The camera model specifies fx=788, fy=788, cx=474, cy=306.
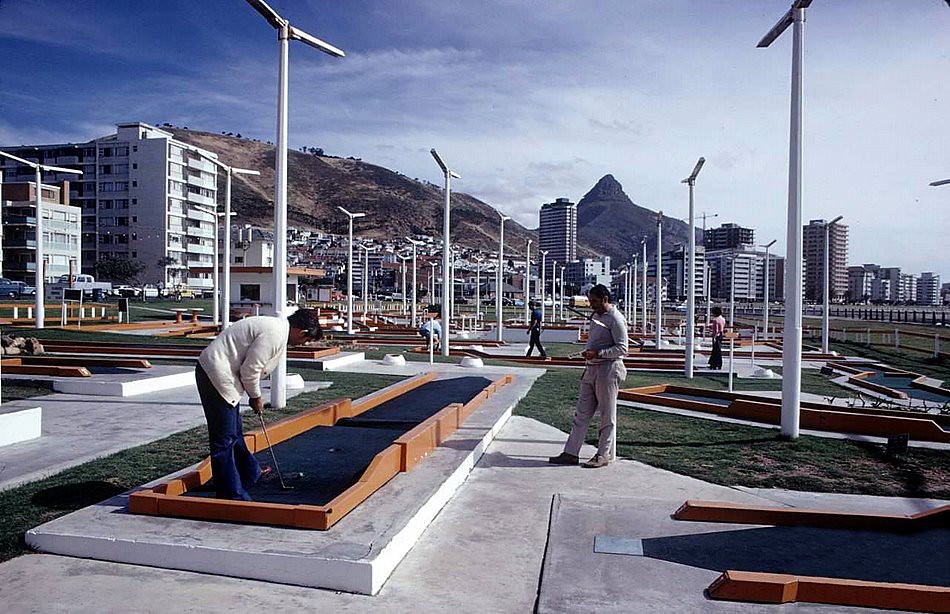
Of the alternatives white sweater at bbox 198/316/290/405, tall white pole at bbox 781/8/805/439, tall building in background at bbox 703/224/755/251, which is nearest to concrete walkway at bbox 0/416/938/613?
white sweater at bbox 198/316/290/405

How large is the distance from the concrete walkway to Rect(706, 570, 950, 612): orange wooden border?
0.07m

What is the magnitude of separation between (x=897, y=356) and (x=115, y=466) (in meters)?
30.8

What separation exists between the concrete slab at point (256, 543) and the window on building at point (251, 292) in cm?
3616

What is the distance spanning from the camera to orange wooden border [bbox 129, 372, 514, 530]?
5.36 metres

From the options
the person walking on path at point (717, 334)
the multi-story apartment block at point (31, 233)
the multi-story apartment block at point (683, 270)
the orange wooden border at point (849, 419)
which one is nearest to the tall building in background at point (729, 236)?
the multi-story apartment block at point (683, 270)

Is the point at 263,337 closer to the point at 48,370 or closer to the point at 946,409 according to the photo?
the point at 48,370

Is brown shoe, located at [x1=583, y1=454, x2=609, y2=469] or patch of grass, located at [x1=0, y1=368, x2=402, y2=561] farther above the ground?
patch of grass, located at [x1=0, y1=368, x2=402, y2=561]

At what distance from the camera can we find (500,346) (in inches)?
1209

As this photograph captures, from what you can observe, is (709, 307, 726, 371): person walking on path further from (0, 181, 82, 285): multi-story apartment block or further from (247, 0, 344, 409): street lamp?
(0, 181, 82, 285): multi-story apartment block

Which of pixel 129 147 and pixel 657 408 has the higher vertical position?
pixel 129 147

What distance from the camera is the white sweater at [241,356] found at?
18.7 feet

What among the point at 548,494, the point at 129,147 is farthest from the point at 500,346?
the point at 129,147

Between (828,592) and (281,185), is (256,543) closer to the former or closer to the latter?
(828,592)

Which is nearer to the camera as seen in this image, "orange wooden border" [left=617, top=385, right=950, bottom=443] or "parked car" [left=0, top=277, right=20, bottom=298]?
"orange wooden border" [left=617, top=385, right=950, bottom=443]
